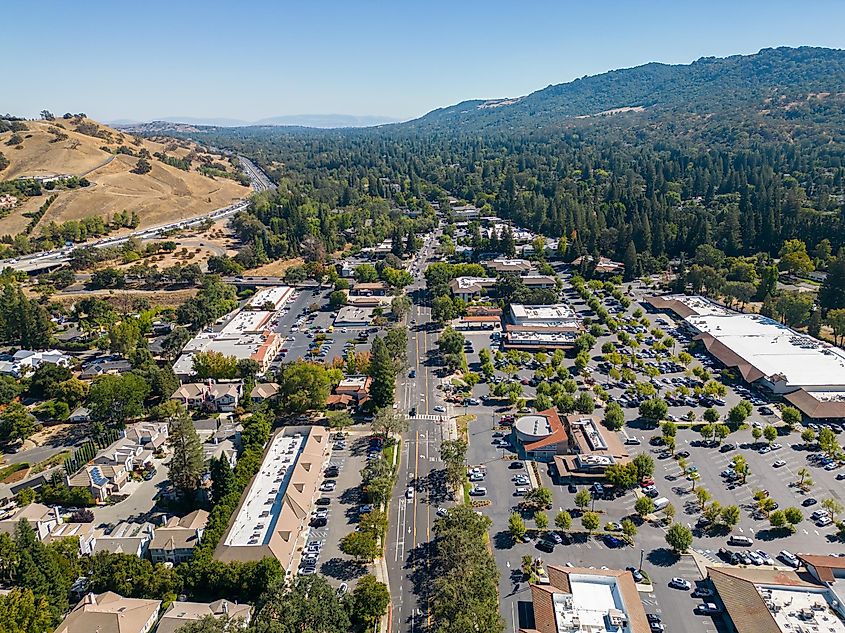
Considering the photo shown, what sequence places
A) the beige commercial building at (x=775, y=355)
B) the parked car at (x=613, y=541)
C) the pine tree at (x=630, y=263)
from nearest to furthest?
the parked car at (x=613, y=541) → the beige commercial building at (x=775, y=355) → the pine tree at (x=630, y=263)

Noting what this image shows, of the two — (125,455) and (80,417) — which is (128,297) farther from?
(125,455)

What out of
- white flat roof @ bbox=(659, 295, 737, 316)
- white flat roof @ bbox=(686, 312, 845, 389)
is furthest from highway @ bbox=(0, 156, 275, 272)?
white flat roof @ bbox=(686, 312, 845, 389)

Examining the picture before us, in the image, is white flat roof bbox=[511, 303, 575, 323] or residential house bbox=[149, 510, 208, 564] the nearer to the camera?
residential house bbox=[149, 510, 208, 564]

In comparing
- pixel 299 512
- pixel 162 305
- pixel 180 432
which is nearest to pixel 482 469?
pixel 299 512

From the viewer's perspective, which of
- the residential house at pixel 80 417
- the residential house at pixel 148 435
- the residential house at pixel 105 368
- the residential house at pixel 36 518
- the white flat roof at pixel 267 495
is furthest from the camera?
the residential house at pixel 105 368

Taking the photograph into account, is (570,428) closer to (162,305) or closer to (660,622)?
(660,622)

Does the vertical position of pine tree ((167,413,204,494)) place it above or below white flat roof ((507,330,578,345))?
above

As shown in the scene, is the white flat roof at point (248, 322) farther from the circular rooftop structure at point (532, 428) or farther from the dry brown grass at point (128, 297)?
the circular rooftop structure at point (532, 428)

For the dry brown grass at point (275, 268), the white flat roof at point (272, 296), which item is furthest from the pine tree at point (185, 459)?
the dry brown grass at point (275, 268)

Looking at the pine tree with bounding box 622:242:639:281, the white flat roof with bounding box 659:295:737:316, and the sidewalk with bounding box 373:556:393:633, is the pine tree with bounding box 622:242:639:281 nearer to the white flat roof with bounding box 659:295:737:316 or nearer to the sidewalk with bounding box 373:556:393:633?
the white flat roof with bounding box 659:295:737:316
